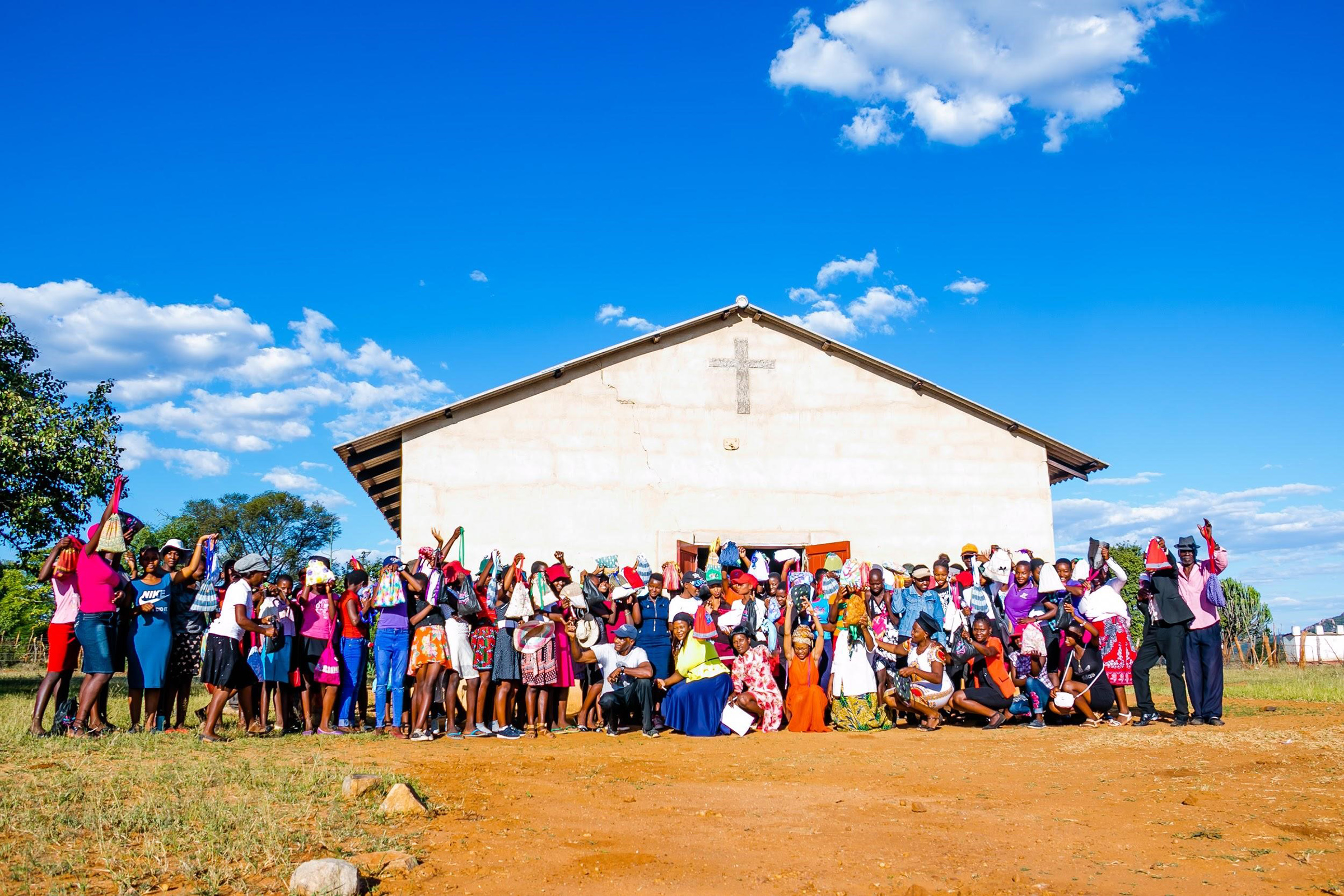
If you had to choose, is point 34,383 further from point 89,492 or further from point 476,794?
point 476,794

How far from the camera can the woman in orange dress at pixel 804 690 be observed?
10406mm

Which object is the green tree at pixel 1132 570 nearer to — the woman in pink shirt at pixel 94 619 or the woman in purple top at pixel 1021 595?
the woman in purple top at pixel 1021 595

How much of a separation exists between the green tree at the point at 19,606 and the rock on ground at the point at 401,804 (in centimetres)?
3257

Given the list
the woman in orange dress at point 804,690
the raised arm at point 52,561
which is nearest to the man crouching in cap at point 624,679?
the woman in orange dress at point 804,690

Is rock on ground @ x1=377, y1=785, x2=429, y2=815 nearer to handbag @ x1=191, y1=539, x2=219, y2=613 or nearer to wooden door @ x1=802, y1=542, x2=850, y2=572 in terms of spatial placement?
handbag @ x1=191, y1=539, x2=219, y2=613

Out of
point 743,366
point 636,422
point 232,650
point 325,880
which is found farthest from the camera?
point 743,366

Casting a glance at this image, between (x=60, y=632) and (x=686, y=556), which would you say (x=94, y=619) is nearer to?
(x=60, y=632)

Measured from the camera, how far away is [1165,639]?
1037cm

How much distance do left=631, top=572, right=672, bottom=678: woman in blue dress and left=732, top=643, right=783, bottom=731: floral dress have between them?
78 cm

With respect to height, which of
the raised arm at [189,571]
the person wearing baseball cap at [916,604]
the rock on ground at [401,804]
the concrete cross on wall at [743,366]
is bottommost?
the rock on ground at [401,804]

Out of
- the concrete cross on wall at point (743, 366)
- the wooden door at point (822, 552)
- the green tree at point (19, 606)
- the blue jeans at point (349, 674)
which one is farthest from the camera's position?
the green tree at point (19, 606)

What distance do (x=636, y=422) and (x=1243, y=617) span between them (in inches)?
825

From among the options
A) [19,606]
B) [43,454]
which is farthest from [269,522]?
[43,454]

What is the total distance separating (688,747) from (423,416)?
7.87 metres
